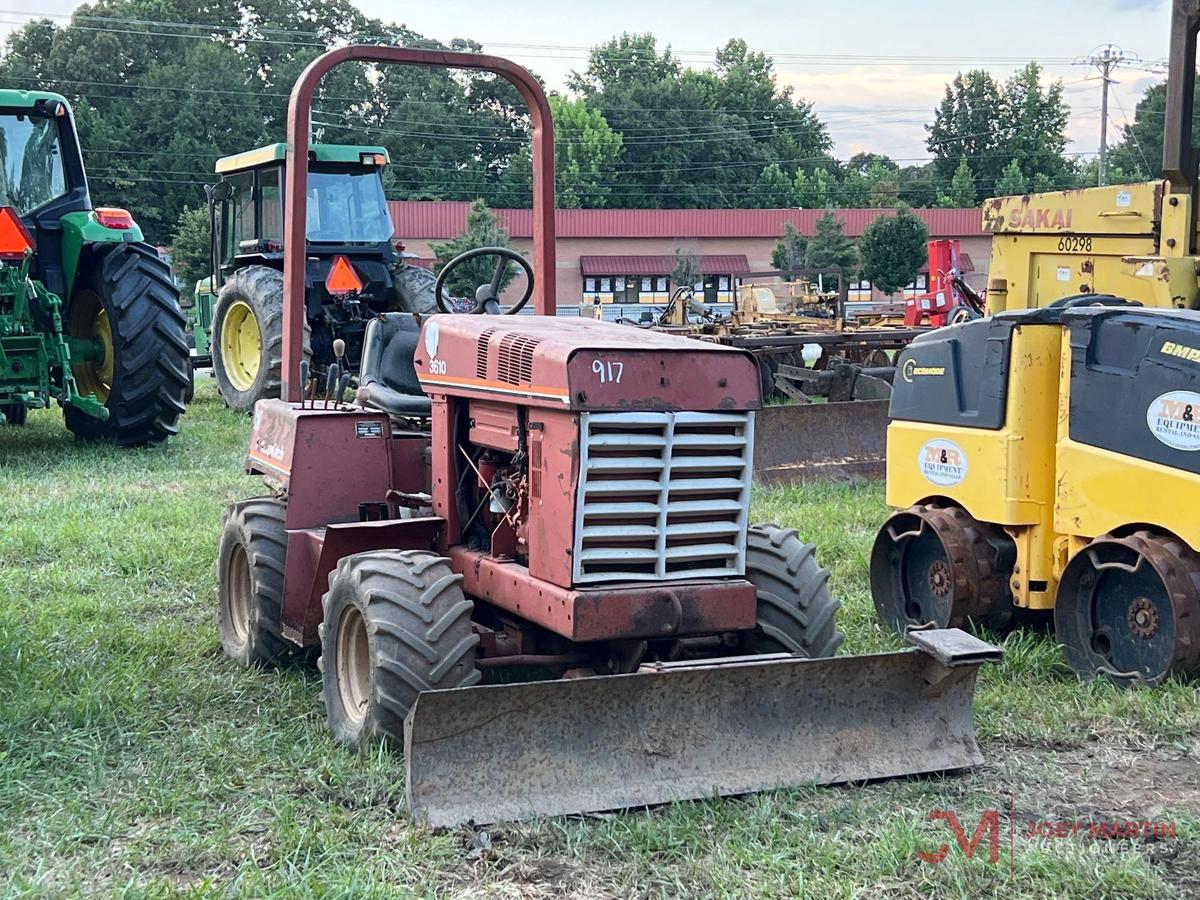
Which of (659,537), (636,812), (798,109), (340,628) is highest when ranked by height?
(798,109)

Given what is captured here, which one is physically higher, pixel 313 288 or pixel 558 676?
pixel 313 288

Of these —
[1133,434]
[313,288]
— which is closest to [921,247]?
[313,288]

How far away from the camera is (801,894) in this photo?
3.48 metres

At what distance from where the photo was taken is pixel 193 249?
33.2 meters

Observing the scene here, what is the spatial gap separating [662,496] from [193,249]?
3075 cm

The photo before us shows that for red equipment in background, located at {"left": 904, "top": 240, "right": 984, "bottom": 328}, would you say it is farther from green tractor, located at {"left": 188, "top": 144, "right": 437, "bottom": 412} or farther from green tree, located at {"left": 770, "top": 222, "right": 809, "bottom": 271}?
green tree, located at {"left": 770, "top": 222, "right": 809, "bottom": 271}

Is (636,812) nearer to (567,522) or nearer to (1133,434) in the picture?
(567,522)

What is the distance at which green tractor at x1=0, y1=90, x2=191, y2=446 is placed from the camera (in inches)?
410

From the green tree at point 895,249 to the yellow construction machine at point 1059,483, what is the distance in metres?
36.2

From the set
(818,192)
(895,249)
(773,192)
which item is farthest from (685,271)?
(773,192)

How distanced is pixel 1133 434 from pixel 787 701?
6.41 feet

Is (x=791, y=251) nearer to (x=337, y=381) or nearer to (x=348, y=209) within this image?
(x=348, y=209)

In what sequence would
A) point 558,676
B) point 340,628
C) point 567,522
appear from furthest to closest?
point 558,676 < point 340,628 < point 567,522

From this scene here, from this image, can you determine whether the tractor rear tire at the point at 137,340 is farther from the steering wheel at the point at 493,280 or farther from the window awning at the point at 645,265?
the window awning at the point at 645,265
